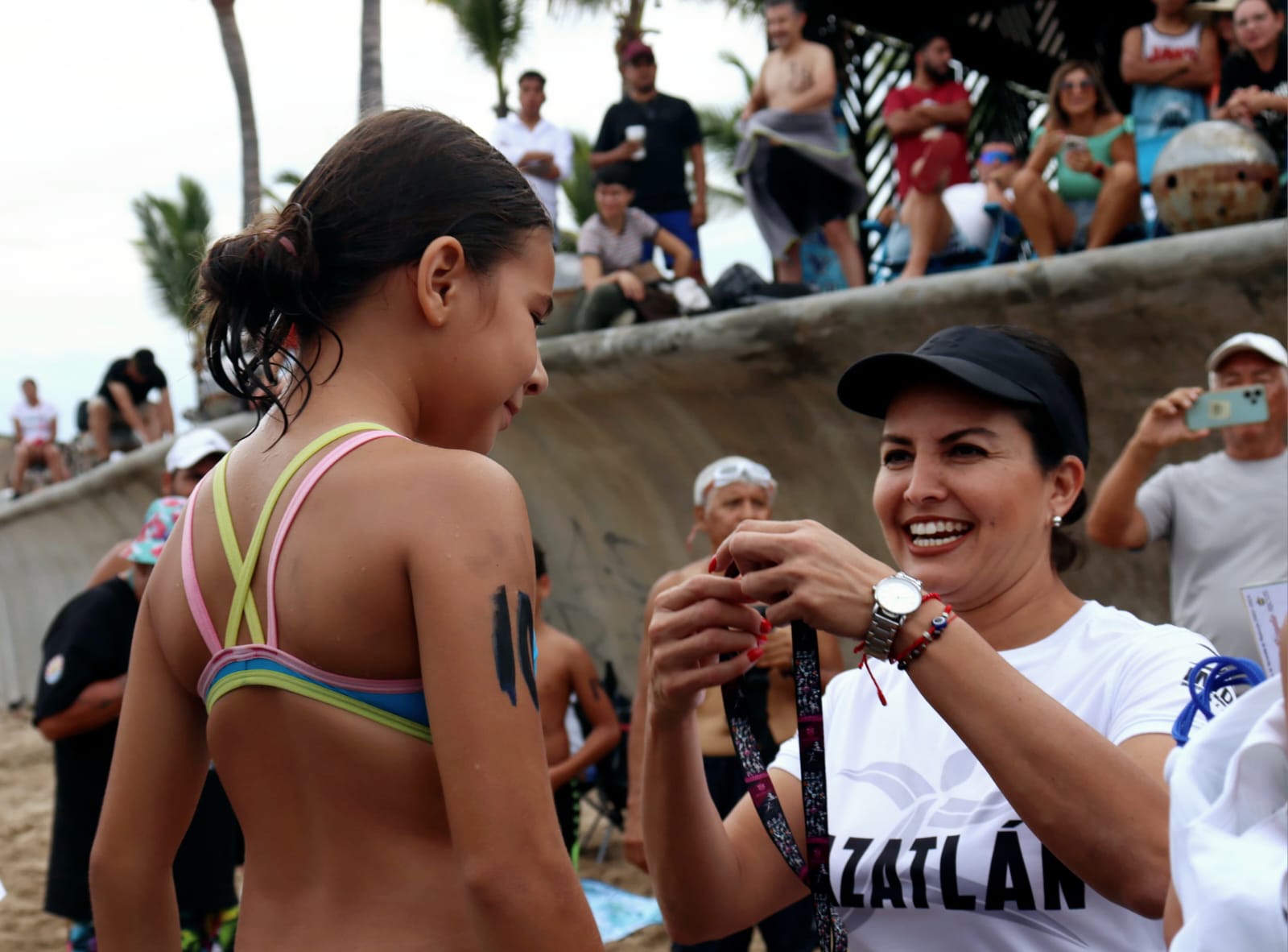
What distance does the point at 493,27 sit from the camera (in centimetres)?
2322

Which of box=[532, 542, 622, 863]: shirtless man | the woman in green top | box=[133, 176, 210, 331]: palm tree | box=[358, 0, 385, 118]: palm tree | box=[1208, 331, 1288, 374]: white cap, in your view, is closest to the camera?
box=[1208, 331, 1288, 374]: white cap

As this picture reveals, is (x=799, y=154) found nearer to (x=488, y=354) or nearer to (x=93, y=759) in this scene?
(x=93, y=759)

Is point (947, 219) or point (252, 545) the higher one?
point (947, 219)

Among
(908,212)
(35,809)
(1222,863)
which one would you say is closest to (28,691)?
(35,809)

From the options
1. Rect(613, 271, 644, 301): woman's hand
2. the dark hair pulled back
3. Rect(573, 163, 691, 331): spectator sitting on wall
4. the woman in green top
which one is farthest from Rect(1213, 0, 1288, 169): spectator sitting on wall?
the dark hair pulled back

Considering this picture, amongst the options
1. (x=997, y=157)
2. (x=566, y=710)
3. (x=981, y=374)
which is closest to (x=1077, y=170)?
(x=997, y=157)

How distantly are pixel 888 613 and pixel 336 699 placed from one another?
70cm

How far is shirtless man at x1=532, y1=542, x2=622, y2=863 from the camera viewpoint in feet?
18.7

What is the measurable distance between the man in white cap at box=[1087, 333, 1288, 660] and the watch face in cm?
295

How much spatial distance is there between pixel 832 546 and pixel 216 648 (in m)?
0.80

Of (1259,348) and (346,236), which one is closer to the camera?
(346,236)

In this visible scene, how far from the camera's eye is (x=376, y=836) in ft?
4.89

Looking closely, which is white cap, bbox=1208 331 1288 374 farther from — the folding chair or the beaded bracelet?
the beaded bracelet

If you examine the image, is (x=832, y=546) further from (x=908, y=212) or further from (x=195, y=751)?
(x=908, y=212)
